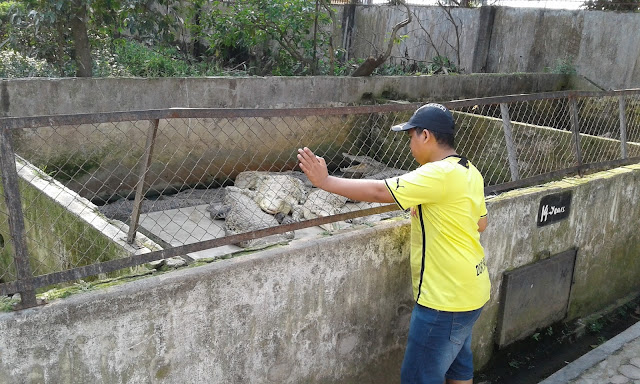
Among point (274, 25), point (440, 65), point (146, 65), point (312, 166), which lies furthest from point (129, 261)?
point (440, 65)

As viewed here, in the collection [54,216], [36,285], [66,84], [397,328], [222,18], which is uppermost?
[222,18]

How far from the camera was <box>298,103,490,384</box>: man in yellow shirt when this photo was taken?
2.59 m

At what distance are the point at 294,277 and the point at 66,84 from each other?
4787 millimetres

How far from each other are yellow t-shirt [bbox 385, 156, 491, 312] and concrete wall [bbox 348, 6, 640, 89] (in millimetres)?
10036

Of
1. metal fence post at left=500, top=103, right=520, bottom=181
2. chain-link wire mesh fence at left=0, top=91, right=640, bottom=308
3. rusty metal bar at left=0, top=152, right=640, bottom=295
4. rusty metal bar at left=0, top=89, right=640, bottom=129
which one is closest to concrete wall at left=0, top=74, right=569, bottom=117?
chain-link wire mesh fence at left=0, top=91, right=640, bottom=308

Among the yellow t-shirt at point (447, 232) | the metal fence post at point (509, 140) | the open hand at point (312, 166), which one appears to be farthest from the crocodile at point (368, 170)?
the open hand at point (312, 166)

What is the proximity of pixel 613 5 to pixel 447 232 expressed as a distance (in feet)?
35.5

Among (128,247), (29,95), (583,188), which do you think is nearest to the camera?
(128,247)

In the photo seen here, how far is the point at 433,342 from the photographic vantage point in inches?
110

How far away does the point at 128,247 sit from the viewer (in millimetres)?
3174

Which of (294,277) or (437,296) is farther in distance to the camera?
(294,277)

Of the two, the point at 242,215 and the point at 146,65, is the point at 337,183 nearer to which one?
the point at 242,215

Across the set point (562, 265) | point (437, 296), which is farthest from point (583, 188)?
point (437, 296)

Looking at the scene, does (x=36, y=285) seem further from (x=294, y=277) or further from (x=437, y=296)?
(x=437, y=296)
